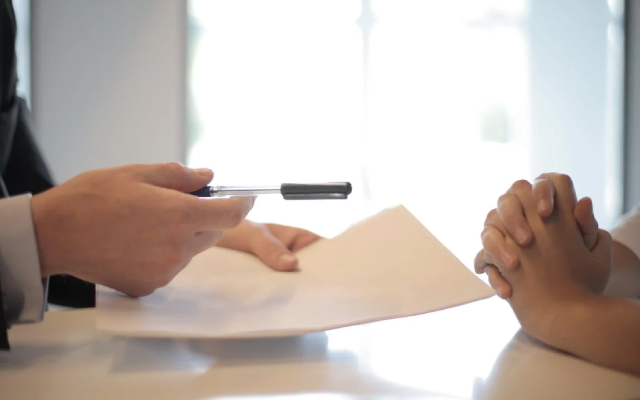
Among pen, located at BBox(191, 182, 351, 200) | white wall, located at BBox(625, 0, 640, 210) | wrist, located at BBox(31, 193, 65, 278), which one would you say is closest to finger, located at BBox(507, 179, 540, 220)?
pen, located at BBox(191, 182, 351, 200)

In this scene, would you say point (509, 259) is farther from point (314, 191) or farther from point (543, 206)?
point (314, 191)

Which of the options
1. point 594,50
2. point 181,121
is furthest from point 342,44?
point 594,50

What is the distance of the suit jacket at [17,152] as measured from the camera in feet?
2.22

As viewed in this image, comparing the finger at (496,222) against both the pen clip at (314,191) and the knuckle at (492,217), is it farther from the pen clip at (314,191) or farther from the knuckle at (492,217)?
the pen clip at (314,191)

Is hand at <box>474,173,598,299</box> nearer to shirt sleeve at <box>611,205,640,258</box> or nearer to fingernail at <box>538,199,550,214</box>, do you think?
fingernail at <box>538,199,550,214</box>

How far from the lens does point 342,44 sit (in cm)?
236

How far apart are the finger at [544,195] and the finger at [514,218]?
0.01m

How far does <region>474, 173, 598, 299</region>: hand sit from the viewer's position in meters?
0.42

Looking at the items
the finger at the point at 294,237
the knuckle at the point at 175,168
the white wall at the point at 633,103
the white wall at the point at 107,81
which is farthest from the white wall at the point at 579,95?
the knuckle at the point at 175,168

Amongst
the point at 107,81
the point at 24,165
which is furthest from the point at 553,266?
the point at 107,81

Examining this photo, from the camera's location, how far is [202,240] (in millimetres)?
423

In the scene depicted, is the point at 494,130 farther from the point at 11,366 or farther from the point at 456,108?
the point at 11,366

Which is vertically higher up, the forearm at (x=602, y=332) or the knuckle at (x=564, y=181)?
the knuckle at (x=564, y=181)

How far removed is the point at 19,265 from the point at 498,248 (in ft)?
1.17
